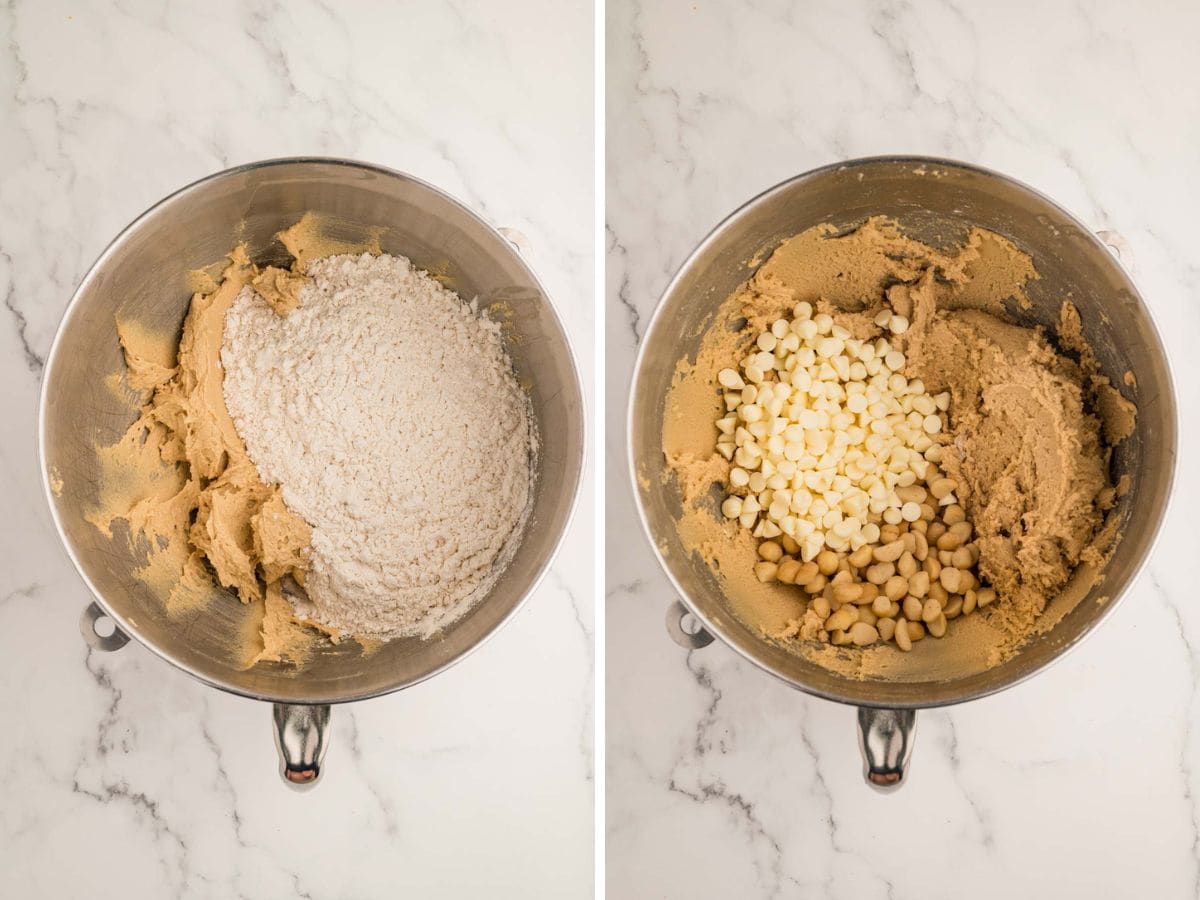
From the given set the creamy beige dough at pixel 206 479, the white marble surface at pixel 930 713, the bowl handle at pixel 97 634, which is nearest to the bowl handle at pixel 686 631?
the white marble surface at pixel 930 713

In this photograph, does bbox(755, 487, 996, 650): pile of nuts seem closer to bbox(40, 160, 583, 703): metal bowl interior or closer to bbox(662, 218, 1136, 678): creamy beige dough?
bbox(662, 218, 1136, 678): creamy beige dough

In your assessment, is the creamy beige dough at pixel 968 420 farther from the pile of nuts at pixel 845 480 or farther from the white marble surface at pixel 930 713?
the white marble surface at pixel 930 713

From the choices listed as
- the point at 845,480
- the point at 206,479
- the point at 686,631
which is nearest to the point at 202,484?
the point at 206,479

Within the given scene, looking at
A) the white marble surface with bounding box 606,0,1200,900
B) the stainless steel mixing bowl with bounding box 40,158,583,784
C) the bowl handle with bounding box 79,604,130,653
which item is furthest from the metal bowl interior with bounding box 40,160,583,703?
the white marble surface with bounding box 606,0,1200,900

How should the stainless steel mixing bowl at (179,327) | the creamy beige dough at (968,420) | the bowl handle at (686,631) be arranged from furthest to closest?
the bowl handle at (686,631) < the creamy beige dough at (968,420) < the stainless steel mixing bowl at (179,327)

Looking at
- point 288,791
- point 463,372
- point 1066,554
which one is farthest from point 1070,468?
point 288,791

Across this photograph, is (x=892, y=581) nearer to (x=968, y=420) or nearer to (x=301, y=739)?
(x=968, y=420)

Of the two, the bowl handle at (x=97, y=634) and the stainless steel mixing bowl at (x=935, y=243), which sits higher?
the stainless steel mixing bowl at (x=935, y=243)
